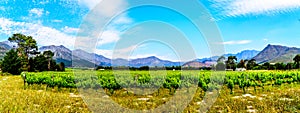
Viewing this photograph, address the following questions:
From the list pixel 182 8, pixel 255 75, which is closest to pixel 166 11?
pixel 182 8

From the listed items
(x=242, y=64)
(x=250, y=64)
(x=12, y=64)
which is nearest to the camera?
(x=12, y=64)

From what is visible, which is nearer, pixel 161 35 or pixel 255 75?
pixel 161 35

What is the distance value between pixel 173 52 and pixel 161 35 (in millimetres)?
784

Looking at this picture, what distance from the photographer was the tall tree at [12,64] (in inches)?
1559

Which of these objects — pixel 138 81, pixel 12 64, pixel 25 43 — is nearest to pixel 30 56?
pixel 25 43

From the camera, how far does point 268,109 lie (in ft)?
26.7

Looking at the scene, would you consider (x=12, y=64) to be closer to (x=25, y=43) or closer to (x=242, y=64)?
(x=25, y=43)

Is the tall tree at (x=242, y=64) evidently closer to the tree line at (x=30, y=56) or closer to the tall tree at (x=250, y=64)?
the tall tree at (x=250, y=64)

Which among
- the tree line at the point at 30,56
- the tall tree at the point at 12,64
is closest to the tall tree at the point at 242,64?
the tree line at the point at 30,56

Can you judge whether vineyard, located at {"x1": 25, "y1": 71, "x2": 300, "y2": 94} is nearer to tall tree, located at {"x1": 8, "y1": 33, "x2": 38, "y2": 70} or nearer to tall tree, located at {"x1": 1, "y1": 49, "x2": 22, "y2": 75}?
tall tree, located at {"x1": 1, "y1": 49, "x2": 22, "y2": 75}

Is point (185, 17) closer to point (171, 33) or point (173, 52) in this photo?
point (171, 33)

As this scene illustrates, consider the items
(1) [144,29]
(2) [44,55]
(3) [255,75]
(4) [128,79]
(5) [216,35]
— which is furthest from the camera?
(2) [44,55]

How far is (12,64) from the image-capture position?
3950 centimetres

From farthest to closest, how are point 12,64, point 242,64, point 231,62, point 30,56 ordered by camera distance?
1. point 242,64
2. point 231,62
3. point 30,56
4. point 12,64
